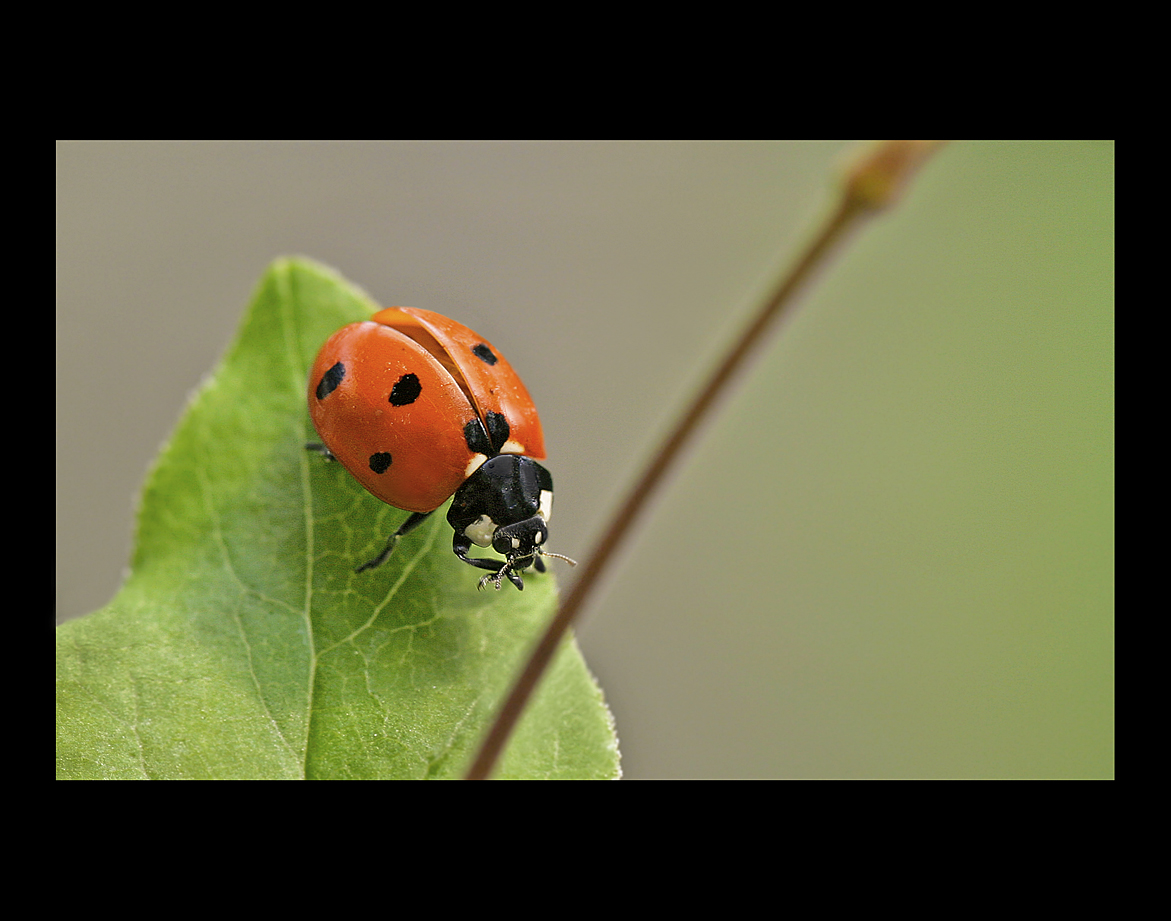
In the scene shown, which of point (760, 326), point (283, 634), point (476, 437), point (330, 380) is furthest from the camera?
point (476, 437)

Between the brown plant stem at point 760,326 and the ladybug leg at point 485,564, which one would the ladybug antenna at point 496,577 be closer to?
the ladybug leg at point 485,564

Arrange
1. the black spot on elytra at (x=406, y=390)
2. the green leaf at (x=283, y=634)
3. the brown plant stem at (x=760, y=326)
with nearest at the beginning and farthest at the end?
the brown plant stem at (x=760, y=326)
the green leaf at (x=283, y=634)
the black spot on elytra at (x=406, y=390)

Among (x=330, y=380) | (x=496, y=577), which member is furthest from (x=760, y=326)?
(x=330, y=380)

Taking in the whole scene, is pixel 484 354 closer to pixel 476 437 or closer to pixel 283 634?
pixel 476 437

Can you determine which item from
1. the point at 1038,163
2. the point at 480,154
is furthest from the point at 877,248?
the point at 480,154

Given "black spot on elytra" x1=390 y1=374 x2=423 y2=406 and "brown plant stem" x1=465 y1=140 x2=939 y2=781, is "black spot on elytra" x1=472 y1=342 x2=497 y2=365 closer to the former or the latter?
"black spot on elytra" x1=390 y1=374 x2=423 y2=406

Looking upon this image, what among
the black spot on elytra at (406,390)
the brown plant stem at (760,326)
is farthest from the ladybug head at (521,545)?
the brown plant stem at (760,326)

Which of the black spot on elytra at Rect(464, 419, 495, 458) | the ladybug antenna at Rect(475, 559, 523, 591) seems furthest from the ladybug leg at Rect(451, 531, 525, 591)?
the black spot on elytra at Rect(464, 419, 495, 458)
